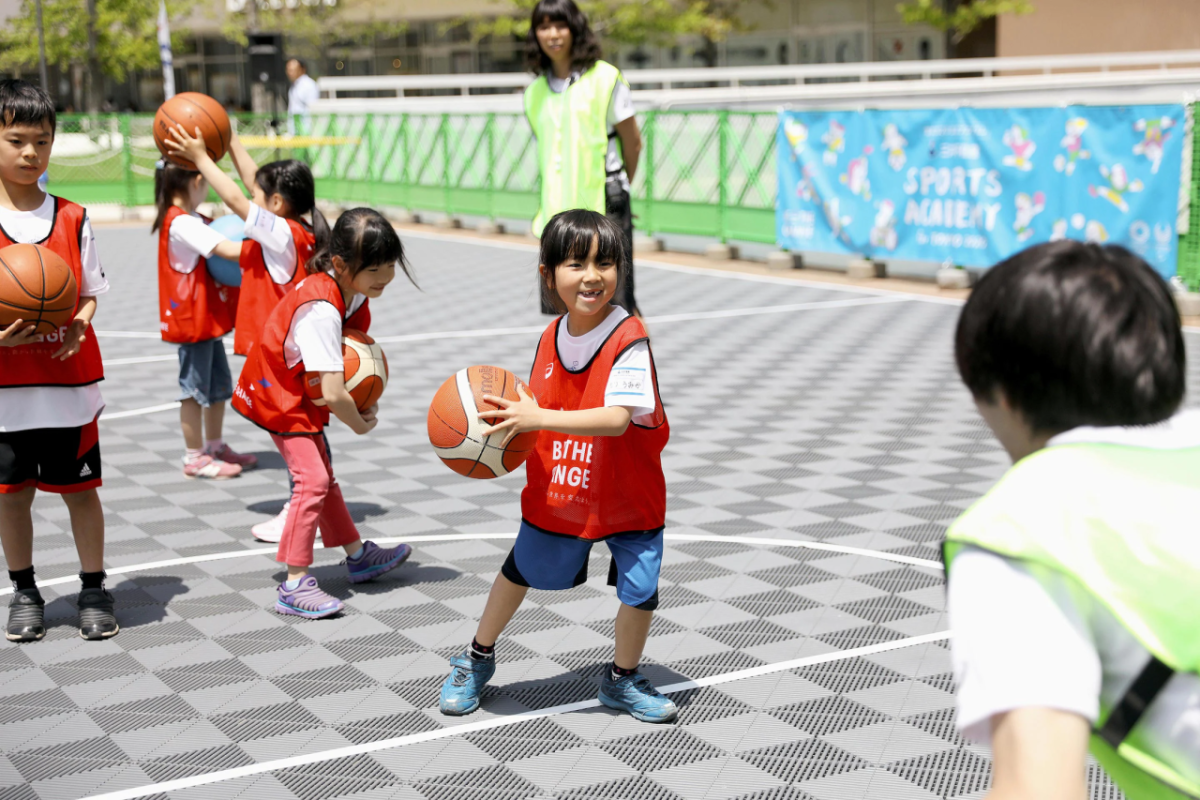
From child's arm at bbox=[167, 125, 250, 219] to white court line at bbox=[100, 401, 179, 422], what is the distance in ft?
10.9

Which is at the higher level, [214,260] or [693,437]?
[214,260]

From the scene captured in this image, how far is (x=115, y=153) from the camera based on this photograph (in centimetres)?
2362

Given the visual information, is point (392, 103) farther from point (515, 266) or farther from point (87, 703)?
point (87, 703)

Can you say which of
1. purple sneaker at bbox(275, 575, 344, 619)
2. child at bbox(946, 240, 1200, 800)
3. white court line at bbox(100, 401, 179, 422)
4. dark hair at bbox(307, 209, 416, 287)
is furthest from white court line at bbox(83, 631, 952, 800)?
white court line at bbox(100, 401, 179, 422)

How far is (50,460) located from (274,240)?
4.53ft

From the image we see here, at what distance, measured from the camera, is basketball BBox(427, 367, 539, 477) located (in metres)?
3.72

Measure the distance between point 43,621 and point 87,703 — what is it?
0.79 meters

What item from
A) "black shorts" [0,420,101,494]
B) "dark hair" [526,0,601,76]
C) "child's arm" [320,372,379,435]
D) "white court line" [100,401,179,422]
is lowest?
"white court line" [100,401,179,422]

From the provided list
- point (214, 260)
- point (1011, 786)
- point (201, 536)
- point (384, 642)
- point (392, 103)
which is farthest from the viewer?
point (392, 103)

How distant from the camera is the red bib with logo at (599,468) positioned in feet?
12.0

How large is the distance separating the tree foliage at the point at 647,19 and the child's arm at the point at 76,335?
30.4m

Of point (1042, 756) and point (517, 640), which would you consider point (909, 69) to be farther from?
point (1042, 756)

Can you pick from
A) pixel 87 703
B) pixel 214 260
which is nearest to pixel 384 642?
pixel 87 703

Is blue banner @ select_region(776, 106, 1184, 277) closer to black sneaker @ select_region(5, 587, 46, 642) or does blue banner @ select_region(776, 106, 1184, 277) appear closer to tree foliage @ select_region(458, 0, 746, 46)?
black sneaker @ select_region(5, 587, 46, 642)
